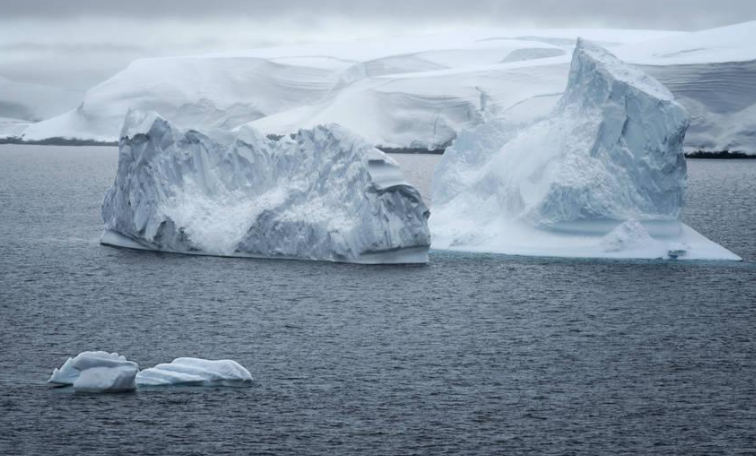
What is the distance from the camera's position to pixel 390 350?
21109mm

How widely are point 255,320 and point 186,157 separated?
857 cm

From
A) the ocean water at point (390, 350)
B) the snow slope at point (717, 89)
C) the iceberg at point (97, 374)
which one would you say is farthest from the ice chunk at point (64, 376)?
the snow slope at point (717, 89)

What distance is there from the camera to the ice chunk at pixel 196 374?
18.1 meters

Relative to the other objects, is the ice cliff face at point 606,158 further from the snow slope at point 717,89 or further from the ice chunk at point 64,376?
the snow slope at point 717,89

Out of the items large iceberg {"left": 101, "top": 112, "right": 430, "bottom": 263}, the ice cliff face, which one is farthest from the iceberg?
the ice cliff face

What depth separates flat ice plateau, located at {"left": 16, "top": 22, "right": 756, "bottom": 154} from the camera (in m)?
67.4

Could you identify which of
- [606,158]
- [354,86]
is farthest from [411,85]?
[606,158]

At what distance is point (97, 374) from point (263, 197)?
13005 mm

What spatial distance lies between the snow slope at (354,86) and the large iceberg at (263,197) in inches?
1648

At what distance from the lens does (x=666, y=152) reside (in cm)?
3017

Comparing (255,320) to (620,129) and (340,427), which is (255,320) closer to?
(340,427)

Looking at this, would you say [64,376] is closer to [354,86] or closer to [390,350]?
[390,350]

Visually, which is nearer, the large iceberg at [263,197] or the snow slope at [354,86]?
the large iceberg at [263,197]

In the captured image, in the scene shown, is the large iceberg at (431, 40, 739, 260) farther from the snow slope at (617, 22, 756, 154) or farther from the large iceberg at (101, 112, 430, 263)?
the snow slope at (617, 22, 756, 154)
